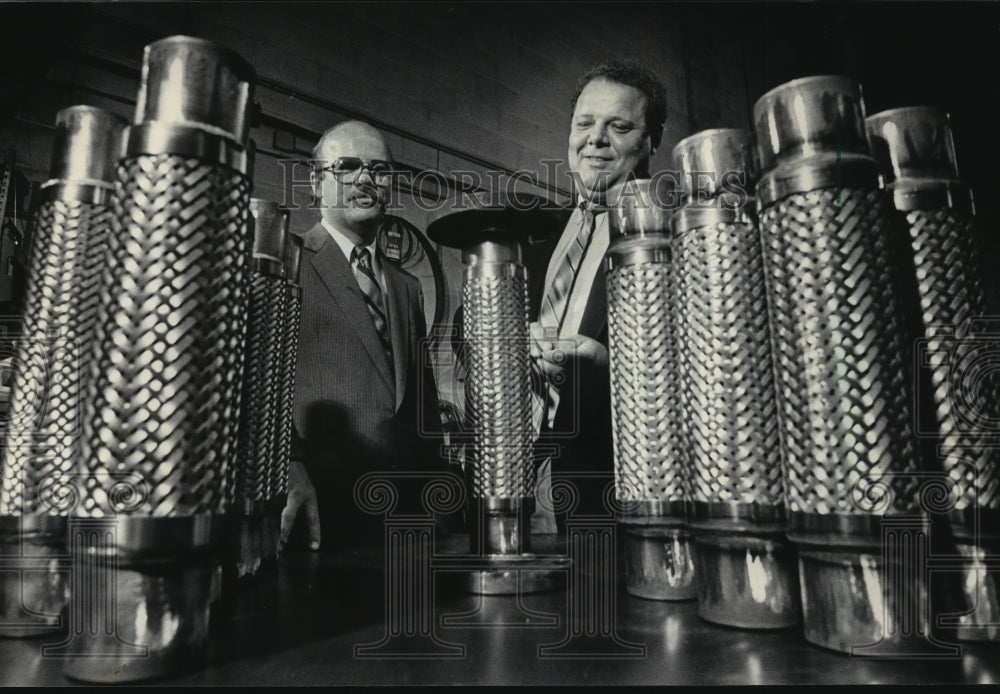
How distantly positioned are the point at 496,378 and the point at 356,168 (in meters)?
0.82

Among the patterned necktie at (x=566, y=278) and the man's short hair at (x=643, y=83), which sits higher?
the man's short hair at (x=643, y=83)

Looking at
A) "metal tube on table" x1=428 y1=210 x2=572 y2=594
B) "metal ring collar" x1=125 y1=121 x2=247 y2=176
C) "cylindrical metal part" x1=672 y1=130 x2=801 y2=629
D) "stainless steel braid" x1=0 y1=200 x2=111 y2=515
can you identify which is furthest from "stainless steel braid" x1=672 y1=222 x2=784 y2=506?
"stainless steel braid" x1=0 y1=200 x2=111 y2=515

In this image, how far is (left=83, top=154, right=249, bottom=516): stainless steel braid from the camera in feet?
1.00

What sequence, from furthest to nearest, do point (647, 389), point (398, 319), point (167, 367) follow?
point (398, 319)
point (647, 389)
point (167, 367)

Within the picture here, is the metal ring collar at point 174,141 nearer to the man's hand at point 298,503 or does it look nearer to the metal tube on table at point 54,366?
the metal tube on table at point 54,366

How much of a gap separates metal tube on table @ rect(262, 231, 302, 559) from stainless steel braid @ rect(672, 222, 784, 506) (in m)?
0.39

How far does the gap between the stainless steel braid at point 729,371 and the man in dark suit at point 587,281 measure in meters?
0.41

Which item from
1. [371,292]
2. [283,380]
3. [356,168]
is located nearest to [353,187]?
[356,168]

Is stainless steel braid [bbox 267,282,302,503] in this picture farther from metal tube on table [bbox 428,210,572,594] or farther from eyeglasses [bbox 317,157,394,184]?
eyeglasses [bbox 317,157,394,184]

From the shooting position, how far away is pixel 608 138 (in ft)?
4.12

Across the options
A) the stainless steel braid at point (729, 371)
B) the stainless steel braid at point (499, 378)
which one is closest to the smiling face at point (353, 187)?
the stainless steel braid at point (499, 378)

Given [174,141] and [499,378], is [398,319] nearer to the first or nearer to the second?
[499,378]

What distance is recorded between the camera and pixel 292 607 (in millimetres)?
429

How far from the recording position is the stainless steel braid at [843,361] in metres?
0.31
